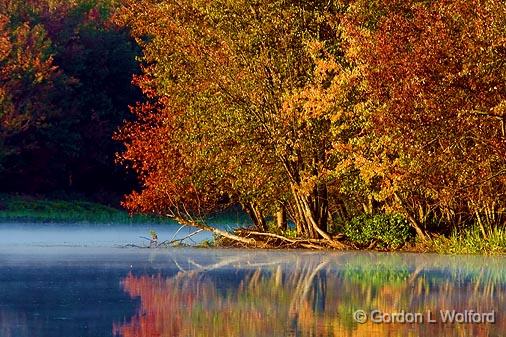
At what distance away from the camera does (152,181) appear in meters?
37.1

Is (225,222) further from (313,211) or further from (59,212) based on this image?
(313,211)

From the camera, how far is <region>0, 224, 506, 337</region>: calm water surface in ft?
47.4

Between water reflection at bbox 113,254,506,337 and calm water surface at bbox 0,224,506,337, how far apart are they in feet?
0.05

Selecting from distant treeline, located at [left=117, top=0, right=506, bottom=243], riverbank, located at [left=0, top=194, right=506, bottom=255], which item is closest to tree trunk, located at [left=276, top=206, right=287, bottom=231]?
distant treeline, located at [left=117, top=0, right=506, bottom=243]

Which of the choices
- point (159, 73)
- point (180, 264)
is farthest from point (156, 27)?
point (180, 264)

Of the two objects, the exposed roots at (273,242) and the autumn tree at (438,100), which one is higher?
the autumn tree at (438,100)

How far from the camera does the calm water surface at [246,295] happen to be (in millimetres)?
14461

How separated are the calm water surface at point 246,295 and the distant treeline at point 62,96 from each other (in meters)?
36.7

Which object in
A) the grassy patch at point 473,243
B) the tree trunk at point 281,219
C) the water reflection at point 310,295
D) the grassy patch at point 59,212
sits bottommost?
the water reflection at point 310,295

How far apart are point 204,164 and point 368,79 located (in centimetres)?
620

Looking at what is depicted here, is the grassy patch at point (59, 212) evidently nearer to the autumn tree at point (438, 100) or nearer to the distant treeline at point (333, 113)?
the distant treeline at point (333, 113)

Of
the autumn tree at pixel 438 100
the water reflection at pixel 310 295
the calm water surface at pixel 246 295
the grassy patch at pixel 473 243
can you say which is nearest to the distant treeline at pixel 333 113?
the autumn tree at pixel 438 100

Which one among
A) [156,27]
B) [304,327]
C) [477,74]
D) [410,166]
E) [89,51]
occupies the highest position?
[89,51]

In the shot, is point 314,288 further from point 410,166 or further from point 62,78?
point 62,78
